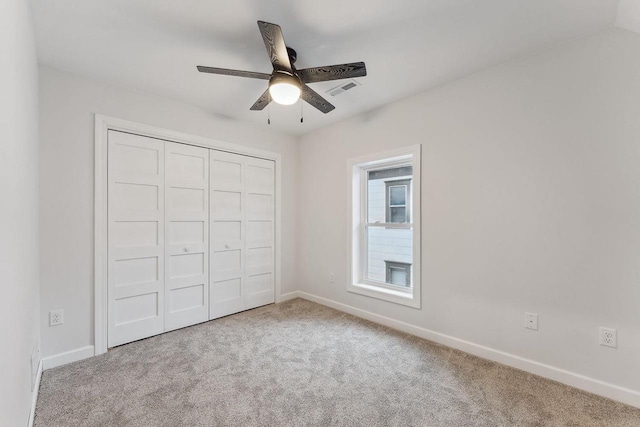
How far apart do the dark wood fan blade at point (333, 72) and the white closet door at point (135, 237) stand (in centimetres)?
190

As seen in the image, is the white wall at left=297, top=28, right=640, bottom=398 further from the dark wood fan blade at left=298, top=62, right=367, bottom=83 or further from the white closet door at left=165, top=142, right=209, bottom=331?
the white closet door at left=165, top=142, right=209, bottom=331

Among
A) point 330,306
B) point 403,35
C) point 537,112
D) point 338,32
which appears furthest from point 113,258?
point 537,112

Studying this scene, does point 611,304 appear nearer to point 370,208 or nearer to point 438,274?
point 438,274

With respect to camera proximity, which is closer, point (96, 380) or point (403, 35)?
point (403, 35)

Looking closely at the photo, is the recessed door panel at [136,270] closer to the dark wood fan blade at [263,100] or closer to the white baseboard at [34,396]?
the white baseboard at [34,396]

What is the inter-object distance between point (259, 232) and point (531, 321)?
3054 mm

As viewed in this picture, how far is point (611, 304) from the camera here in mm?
1896

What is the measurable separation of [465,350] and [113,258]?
3.38m

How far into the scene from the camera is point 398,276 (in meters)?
3.32

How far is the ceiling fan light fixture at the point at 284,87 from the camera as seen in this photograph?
1.91m

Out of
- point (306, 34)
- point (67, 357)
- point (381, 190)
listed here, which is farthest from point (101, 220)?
point (381, 190)

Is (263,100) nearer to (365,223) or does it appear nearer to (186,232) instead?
(186,232)

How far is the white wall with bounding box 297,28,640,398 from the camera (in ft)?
6.13

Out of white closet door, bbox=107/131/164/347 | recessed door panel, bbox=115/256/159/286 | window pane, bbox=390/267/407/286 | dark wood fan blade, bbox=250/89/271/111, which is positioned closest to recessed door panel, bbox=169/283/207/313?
white closet door, bbox=107/131/164/347
